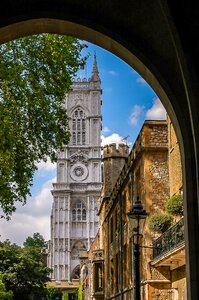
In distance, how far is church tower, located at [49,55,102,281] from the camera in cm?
12531

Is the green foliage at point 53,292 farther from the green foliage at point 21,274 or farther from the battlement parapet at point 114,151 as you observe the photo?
the battlement parapet at point 114,151

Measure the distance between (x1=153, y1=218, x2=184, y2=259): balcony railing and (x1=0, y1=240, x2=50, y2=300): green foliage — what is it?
41.4 m

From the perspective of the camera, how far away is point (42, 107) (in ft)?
55.9

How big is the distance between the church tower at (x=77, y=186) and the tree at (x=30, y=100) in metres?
108

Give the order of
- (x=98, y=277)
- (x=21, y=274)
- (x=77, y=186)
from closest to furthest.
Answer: (x=98, y=277) → (x=21, y=274) → (x=77, y=186)

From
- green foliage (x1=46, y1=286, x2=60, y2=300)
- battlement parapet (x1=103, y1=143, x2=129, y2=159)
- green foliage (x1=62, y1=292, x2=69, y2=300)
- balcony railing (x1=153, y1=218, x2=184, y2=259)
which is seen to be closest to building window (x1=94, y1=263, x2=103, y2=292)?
battlement parapet (x1=103, y1=143, x2=129, y2=159)

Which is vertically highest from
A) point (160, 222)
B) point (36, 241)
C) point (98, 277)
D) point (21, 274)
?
point (36, 241)

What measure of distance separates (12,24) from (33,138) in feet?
30.8

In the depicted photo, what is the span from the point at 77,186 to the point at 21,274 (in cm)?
6819

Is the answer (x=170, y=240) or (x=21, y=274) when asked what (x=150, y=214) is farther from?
(x=21, y=274)

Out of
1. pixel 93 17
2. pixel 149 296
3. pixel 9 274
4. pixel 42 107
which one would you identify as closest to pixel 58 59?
pixel 42 107

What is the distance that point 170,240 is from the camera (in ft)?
60.6

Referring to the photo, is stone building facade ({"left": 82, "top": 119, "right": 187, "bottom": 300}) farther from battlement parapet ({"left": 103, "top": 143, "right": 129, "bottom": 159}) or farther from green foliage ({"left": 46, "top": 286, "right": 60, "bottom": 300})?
green foliage ({"left": 46, "top": 286, "right": 60, "bottom": 300})

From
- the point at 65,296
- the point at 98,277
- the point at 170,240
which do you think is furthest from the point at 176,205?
the point at 65,296
